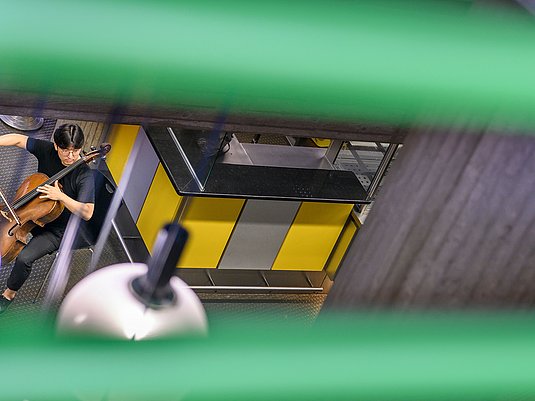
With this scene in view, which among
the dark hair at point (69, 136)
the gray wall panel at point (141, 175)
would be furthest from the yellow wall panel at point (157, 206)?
the dark hair at point (69, 136)

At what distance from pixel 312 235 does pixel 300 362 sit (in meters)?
5.27

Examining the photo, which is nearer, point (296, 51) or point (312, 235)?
point (296, 51)

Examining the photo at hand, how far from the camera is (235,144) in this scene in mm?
5352

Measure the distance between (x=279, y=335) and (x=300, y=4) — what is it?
0.84ft

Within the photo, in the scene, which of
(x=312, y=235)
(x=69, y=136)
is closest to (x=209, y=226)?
(x=312, y=235)

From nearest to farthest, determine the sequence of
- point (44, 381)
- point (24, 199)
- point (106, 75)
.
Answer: point (44, 381) → point (106, 75) → point (24, 199)

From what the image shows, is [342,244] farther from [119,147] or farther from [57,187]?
[57,187]

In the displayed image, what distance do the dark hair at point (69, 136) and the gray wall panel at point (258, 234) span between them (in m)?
1.42

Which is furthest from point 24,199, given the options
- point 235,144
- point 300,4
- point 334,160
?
point 300,4

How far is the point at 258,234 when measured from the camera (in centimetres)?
552

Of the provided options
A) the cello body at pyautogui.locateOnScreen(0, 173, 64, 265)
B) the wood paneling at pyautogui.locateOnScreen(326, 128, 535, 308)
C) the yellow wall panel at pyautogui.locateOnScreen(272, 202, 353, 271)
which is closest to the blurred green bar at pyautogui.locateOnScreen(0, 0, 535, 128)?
the wood paneling at pyautogui.locateOnScreen(326, 128, 535, 308)

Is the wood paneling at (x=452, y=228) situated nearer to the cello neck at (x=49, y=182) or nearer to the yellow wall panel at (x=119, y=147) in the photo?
the cello neck at (x=49, y=182)

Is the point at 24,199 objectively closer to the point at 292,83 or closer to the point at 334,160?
the point at 334,160

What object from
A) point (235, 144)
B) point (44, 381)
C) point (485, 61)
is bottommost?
point (44, 381)
